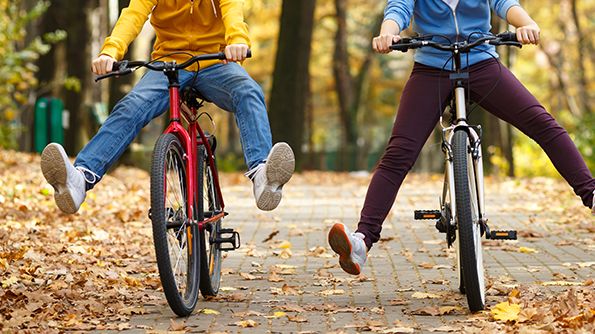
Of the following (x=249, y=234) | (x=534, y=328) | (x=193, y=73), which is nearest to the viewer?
(x=534, y=328)

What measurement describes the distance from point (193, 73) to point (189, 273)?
113 cm

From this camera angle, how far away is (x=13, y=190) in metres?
12.0

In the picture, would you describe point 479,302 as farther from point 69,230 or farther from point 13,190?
point 13,190

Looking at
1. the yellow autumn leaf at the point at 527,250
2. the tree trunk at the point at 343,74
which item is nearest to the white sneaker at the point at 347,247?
the yellow autumn leaf at the point at 527,250

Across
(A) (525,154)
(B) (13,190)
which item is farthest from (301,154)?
(B) (13,190)

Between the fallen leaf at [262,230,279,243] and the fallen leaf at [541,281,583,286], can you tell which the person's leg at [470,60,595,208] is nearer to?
the fallen leaf at [541,281,583,286]

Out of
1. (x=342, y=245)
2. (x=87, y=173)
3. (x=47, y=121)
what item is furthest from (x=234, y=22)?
(x=47, y=121)

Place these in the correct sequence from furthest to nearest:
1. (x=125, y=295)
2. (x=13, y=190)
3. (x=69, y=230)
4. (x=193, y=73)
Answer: (x=13, y=190)
(x=69, y=230)
(x=125, y=295)
(x=193, y=73)

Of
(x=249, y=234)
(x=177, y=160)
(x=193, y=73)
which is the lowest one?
(x=249, y=234)

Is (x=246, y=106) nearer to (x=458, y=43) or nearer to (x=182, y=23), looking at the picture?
(x=182, y=23)

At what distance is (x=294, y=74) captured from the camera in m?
22.4

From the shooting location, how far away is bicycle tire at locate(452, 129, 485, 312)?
5.74m

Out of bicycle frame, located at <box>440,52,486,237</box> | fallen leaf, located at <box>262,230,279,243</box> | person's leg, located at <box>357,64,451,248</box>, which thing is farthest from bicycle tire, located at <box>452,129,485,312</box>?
fallen leaf, located at <box>262,230,279,243</box>

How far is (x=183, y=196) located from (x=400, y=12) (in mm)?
1555
